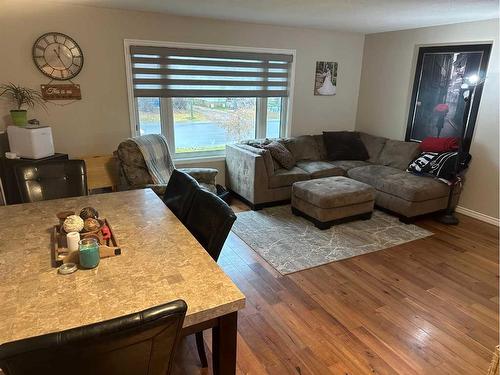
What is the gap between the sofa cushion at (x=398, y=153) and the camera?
172 inches

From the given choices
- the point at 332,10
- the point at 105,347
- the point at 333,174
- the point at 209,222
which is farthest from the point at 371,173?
the point at 105,347

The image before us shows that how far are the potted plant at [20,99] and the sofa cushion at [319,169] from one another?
9.98 feet

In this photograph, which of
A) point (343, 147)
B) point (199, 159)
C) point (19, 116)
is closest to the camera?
point (19, 116)

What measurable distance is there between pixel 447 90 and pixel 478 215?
155cm

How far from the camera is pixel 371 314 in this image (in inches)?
93.2

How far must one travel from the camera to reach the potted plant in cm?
324

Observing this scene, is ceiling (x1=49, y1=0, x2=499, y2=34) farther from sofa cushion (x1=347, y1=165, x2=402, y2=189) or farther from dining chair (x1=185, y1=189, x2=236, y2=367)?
dining chair (x1=185, y1=189, x2=236, y2=367)

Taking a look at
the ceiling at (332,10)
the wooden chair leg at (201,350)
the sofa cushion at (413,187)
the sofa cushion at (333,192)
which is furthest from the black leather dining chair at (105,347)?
the sofa cushion at (413,187)

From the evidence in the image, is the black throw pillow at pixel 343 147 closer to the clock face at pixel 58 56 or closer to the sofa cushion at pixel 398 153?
the sofa cushion at pixel 398 153

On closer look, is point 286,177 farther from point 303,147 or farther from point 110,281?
point 110,281

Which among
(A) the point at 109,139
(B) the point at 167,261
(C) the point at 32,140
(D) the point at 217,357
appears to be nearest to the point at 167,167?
(A) the point at 109,139

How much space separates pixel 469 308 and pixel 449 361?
0.65 meters

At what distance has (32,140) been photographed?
311 cm

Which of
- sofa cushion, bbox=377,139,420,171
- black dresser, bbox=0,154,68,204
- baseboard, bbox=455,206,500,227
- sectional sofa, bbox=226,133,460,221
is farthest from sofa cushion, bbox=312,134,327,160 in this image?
black dresser, bbox=0,154,68,204
